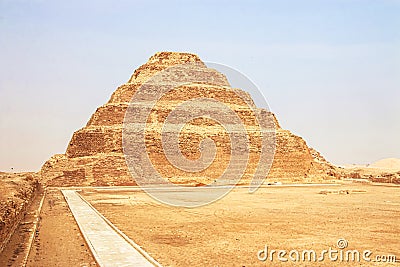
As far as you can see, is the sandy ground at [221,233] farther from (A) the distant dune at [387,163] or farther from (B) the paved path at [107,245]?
(A) the distant dune at [387,163]

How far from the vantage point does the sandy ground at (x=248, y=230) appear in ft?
31.8

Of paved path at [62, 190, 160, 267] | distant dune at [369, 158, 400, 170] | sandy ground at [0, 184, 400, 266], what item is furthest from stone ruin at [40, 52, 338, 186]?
distant dune at [369, 158, 400, 170]

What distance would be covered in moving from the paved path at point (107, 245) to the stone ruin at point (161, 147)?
24029 millimetres

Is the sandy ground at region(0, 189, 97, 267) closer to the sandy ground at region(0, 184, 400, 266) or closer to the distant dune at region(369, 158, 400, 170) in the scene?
the sandy ground at region(0, 184, 400, 266)

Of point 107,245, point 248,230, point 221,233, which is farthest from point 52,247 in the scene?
point 248,230

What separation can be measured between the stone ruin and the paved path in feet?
78.8

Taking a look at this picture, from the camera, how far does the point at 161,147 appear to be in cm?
4247

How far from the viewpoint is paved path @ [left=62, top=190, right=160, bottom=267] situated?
8617 millimetres

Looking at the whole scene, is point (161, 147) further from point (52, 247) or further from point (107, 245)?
point (107, 245)

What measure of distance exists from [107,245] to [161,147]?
3220 centimetres

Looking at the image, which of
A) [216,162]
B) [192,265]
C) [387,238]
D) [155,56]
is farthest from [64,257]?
[155,56]

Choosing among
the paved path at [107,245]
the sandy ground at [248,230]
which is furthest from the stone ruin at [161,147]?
the paved path at [107,245]

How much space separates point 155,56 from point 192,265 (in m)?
49.6

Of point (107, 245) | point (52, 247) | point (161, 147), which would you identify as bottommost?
point (52, 247)
